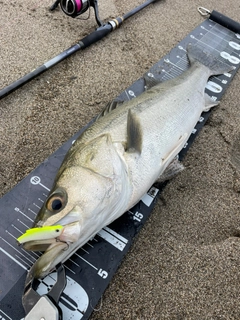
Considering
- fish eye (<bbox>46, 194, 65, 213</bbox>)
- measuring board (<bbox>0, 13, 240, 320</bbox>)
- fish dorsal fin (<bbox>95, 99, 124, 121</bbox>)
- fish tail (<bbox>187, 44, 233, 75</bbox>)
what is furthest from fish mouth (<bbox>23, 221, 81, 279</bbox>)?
fish tail (<bbox>187, 44, 233, 75</bbox>)

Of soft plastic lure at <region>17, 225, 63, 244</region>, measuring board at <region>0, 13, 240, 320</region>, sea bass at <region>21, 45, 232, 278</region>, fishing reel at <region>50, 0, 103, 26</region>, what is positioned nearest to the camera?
soft plastic lure at <region>17, 225, 63, 244</region>

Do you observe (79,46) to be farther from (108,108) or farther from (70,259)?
(70,259)

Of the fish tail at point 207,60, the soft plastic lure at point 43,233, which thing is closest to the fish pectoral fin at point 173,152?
the soft plastic lure at point 43,233

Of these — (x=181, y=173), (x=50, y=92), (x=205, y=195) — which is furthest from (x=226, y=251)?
(x=50, y=92)

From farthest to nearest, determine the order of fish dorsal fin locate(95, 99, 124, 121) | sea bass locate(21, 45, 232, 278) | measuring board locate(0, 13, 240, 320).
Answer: fish dorsal fin locate(95, 99, 124, 121) < measuring board locate(0, 13, 240, 320) < sea bass locate(21, 45, 232, 278)

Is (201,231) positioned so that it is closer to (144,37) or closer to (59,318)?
(59,318)

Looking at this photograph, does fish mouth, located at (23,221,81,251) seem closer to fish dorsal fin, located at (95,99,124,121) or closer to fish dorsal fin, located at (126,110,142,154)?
fish dorsal fin, located at (126,110,142,154)

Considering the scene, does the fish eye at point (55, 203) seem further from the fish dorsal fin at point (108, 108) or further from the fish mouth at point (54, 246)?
the fish dorsal fin at point (108, 108)

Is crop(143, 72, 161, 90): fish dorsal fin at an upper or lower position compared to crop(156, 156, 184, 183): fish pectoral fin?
upper
